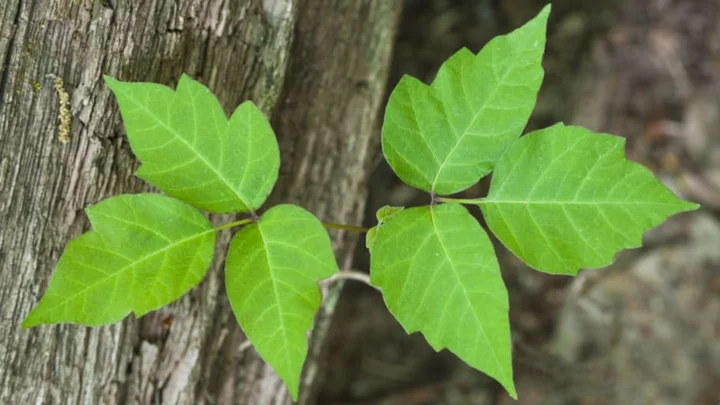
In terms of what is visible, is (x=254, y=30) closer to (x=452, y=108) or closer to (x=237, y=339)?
(x=452, y=108)

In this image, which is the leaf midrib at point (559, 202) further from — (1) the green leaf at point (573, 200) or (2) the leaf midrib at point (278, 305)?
(2) the leaf midrib at point (278, 305)

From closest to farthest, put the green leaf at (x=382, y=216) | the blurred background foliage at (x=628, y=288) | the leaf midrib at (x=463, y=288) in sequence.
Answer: the leaf midrib at (x=463, y=288)
the green leaf at (x=382, y=216)
the blurred background foliage at (x=628, y=288)

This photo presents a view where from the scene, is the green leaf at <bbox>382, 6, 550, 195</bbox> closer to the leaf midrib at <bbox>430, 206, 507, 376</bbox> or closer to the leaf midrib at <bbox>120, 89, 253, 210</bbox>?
the leaf midrib at <bbox>430, 206, 507, 376</bbox>

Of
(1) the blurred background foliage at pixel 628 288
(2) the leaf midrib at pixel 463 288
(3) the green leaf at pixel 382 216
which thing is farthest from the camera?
(1) the blurred background foliage at pixel 628 288

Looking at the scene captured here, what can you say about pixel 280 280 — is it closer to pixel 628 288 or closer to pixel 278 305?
pixel 278 305

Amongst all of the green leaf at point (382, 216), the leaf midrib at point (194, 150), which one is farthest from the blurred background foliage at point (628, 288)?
the leaf midrib at point (194, 150)

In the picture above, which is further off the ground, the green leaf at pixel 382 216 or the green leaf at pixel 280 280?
the green leaf at pixel 382 216

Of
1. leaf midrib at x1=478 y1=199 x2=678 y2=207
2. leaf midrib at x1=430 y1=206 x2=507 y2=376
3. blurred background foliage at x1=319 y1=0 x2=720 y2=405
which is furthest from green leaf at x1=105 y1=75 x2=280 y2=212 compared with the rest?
blurred background foliage at x1=319 y1=0 x2=720 y2=405
